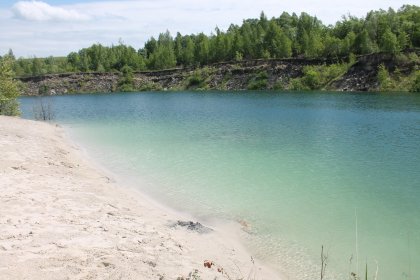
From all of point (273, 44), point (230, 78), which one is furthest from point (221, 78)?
point (273, 44)

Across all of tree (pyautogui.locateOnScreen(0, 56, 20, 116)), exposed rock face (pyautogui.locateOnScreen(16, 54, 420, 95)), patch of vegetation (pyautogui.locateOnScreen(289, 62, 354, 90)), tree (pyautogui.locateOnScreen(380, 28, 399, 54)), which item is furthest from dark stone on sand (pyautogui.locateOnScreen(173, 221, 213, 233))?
tree (pyautogui.locateOnScreen(380, 28, 399, 54))

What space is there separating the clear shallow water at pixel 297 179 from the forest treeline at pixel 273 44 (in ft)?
181

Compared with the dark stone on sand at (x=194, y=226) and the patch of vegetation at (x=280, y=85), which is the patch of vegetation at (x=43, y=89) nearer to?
the patch of vegetation at (x=280, y=85)

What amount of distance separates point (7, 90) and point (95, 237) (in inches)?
1699

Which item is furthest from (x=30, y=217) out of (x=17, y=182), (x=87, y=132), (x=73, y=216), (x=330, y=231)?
(x=87, y=132)

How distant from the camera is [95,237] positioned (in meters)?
12.9

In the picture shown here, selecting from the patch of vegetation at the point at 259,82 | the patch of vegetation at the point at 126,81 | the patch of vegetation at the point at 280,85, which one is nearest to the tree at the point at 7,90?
the patch of vegetation at the point at 280,85

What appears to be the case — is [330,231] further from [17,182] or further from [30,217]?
[17,182]

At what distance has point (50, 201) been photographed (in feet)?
53.4

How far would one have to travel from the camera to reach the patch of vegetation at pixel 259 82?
114000 mm

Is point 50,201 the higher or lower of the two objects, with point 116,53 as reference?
lower

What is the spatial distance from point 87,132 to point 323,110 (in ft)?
109

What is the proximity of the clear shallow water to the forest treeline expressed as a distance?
5530 cm

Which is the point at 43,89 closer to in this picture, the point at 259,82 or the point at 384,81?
the point at 259,82
